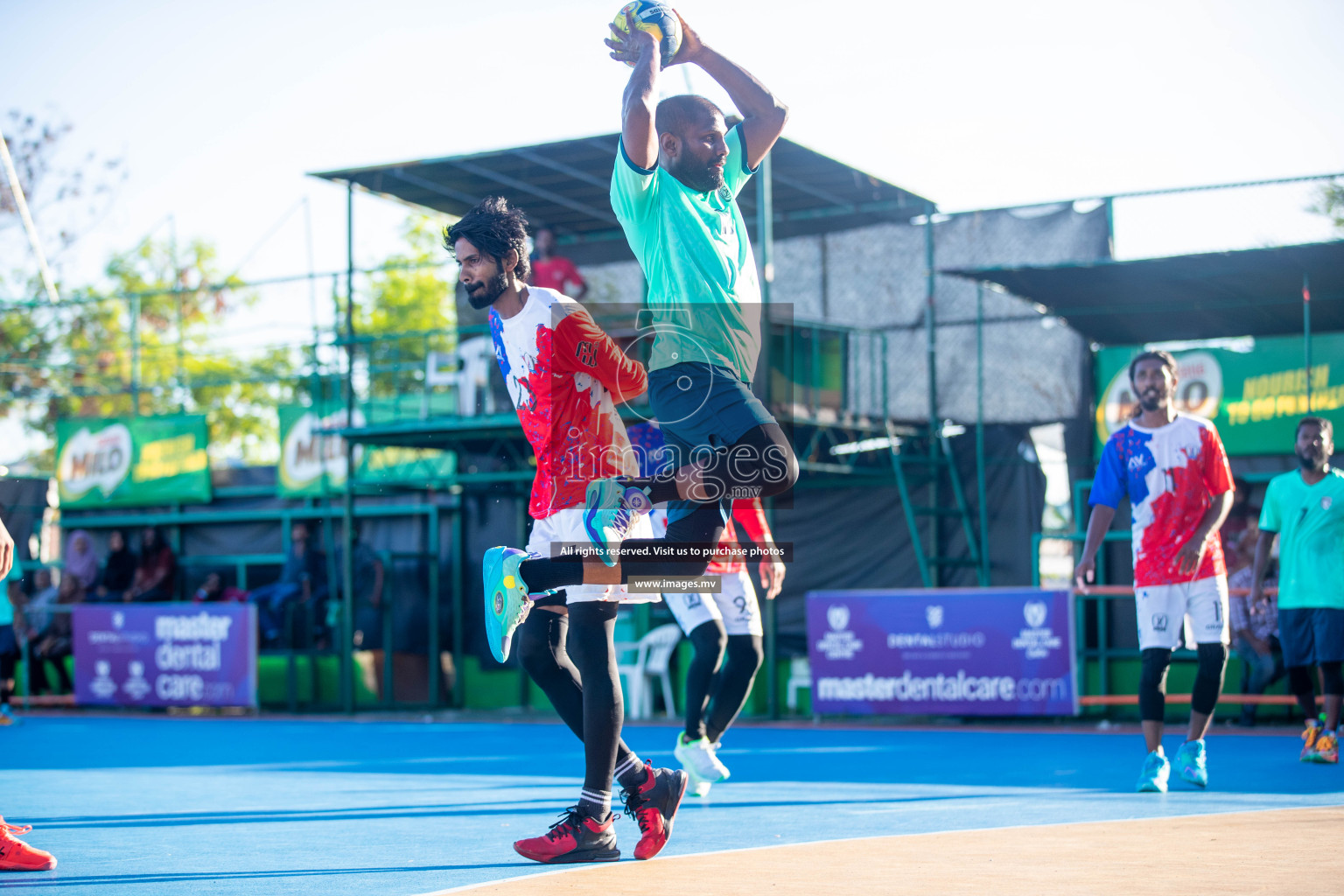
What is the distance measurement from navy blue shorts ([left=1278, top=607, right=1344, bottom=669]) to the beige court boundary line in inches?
126

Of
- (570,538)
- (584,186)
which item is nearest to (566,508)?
(570,538)

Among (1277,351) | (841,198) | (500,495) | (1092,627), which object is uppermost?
(841,198)

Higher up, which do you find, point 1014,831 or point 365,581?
point 365,581

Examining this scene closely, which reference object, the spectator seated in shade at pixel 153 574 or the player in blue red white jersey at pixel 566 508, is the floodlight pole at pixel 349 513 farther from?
the player in blue red white jersey at pixel 566 508

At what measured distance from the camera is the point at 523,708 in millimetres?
16469

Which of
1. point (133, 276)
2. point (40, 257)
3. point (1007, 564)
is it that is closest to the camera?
point (1007, 564)

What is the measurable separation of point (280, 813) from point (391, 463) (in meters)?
11.4

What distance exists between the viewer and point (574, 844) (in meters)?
4.41

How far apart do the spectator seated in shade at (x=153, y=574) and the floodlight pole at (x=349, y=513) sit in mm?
2448

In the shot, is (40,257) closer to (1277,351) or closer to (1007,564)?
(1007,564)

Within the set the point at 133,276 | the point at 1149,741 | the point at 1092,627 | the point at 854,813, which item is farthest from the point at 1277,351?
the point at 133,276

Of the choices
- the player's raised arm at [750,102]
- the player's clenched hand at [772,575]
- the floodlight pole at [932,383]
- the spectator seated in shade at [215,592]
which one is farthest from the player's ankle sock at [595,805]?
the spectator seated in shade at [215,592]

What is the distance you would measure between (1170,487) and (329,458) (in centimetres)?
1230

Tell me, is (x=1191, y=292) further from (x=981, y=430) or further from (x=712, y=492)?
(x=712, y=492)
